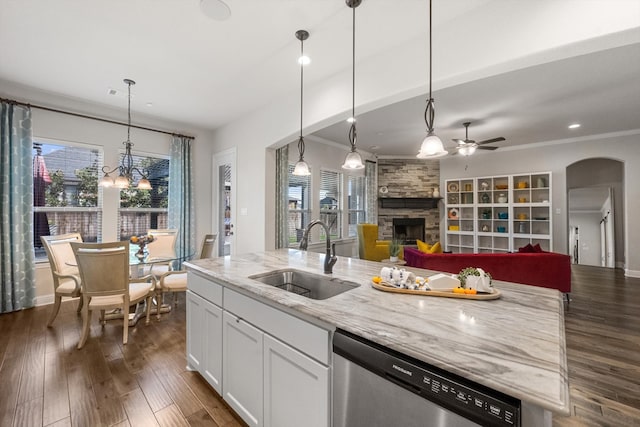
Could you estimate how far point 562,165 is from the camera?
244 inches

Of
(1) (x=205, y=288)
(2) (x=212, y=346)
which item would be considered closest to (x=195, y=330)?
(2) (x=212, y=346)

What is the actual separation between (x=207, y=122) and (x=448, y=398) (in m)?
5.38

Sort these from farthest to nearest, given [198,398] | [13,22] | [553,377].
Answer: [13,22]
[198,398]
[553,377]

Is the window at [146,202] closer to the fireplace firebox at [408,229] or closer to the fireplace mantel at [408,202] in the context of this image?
the fireplace mantel at [408,202]

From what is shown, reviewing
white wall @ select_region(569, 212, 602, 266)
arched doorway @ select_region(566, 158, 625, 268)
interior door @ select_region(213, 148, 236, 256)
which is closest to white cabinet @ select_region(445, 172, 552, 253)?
arched doorway @ select_region(566, 158, 625, 268)

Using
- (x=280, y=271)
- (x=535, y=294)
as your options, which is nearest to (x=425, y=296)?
(x=535, y=294)

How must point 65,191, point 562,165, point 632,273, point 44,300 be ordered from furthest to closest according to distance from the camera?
1. point 562,165
2. point 632,273
3. point 65,191
4. point 44,300

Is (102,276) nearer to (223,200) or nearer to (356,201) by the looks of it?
(223,200)

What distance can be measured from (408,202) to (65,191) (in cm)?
712

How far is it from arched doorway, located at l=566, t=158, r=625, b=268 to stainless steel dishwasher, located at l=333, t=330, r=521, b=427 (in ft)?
24.8

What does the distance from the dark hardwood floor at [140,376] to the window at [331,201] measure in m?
3.65

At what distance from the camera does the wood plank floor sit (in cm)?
177

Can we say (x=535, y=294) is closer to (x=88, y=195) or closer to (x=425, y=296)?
(x=425, y=296)

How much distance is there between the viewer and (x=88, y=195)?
4.20m
